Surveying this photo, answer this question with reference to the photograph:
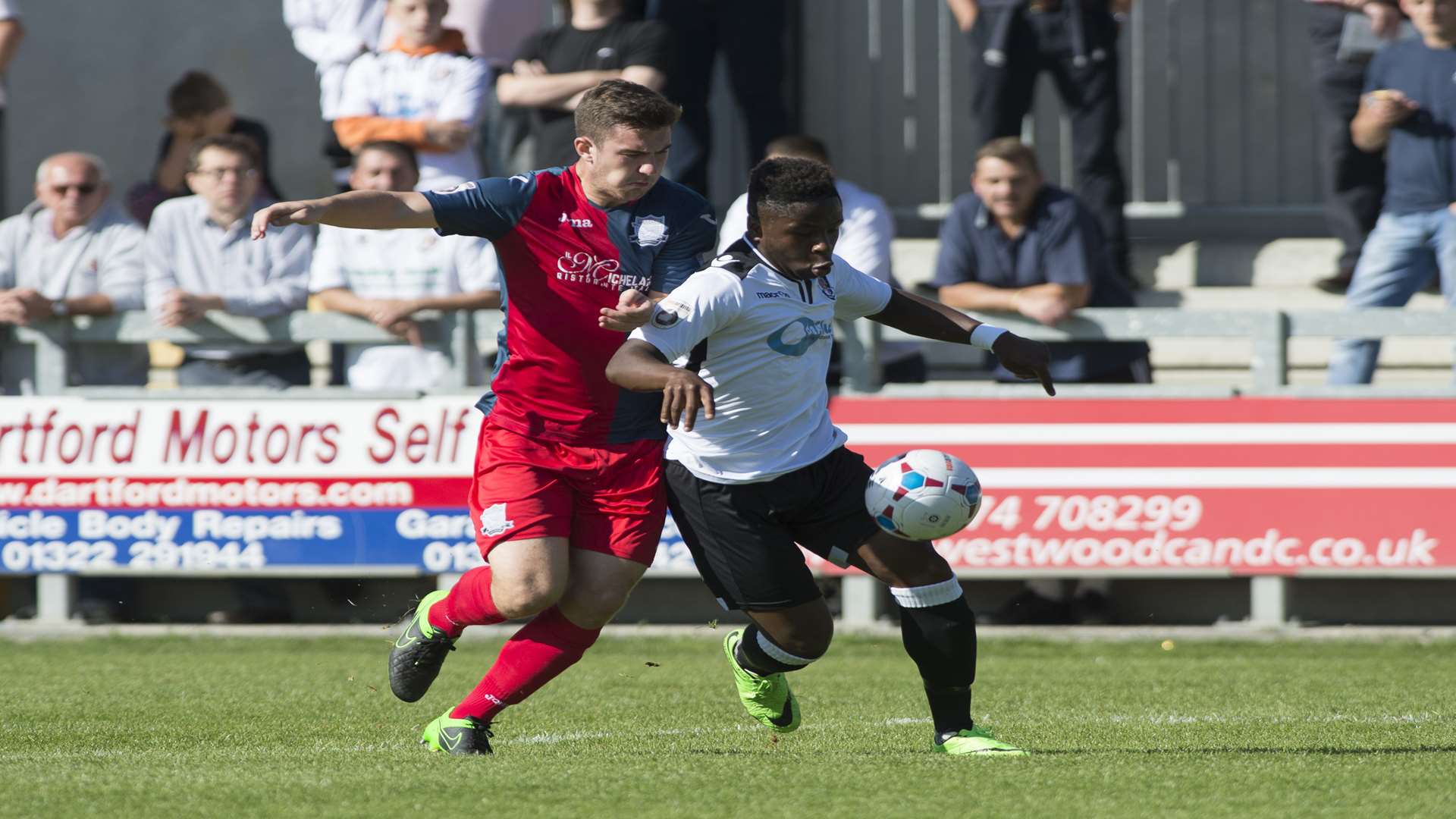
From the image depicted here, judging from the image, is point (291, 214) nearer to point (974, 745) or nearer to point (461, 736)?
point (461, 736)

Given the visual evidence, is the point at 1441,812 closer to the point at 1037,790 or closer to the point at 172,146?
the point at 1037,790

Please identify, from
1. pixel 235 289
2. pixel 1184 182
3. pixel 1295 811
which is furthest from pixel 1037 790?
pixel 1184 182

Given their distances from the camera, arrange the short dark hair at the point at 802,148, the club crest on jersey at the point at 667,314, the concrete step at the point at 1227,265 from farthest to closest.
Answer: the concrete step at the point at 1227,265 → the short dark hair at the point at 802,148 → the club crest on jersey at the point at 667,314

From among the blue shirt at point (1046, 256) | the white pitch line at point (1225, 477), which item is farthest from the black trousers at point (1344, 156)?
the white pitch line at point (1225, 477)

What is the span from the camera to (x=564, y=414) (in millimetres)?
6078

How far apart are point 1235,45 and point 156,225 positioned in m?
7.93

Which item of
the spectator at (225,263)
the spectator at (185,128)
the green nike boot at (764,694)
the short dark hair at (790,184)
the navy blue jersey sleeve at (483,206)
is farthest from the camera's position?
the spectator at (185,128)

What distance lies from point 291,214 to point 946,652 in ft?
7.44

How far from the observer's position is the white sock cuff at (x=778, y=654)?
244 inches

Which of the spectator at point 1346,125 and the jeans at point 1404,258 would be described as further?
the spectator at point 1346,125

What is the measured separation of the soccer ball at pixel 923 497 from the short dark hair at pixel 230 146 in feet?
18.5

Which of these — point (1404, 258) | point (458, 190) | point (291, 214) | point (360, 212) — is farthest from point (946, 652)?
point (1404, 258)

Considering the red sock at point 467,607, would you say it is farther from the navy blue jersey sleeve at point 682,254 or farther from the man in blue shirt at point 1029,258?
the man in blue shirt at point 1029,258

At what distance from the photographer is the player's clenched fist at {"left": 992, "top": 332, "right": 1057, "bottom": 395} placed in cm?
595
